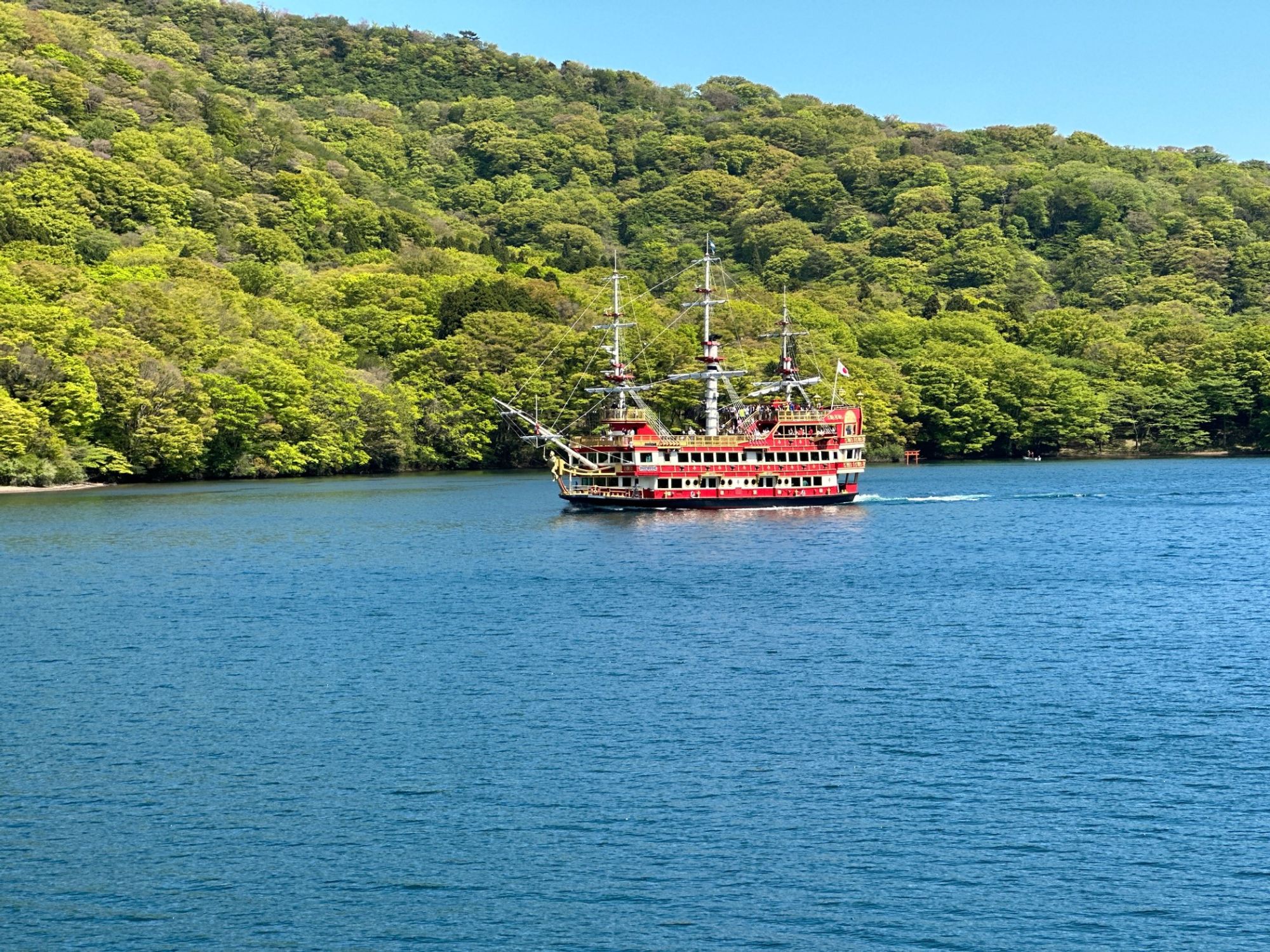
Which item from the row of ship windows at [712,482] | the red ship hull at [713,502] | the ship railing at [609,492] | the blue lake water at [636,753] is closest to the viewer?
the blue lake water at [636,753]

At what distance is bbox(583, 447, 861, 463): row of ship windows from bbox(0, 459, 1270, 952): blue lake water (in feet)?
80.8

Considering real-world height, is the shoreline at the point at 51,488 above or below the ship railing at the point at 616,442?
below

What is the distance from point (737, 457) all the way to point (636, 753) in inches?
2240

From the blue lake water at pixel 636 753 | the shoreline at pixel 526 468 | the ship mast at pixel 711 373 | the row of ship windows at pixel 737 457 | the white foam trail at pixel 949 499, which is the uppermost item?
the ship mast at pixel 711 373

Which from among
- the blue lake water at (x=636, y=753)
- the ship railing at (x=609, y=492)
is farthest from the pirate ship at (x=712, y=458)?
the blue lake water at (x=636, y=753)

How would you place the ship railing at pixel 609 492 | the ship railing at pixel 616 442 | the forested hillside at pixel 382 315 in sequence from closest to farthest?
the ship railing at pixel 616 442, the ship railing at pixel 609 492, the forested hillside at pixel 382 315

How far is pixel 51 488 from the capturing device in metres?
93.8

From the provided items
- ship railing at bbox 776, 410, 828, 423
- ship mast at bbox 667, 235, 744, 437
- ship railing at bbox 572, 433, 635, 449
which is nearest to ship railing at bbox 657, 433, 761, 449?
ship railing at bbox 572, 433, 635, 449

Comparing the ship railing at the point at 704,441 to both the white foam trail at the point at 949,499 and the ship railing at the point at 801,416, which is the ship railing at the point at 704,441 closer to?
the ship railing at the point at 801,416

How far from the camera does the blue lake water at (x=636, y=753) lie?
861 inches

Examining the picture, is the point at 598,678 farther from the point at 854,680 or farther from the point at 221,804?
the point at 221,804

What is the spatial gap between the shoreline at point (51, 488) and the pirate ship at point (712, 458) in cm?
2913

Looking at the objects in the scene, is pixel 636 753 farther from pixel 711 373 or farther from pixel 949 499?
pixel 949 499

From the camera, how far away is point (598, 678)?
36531mm
